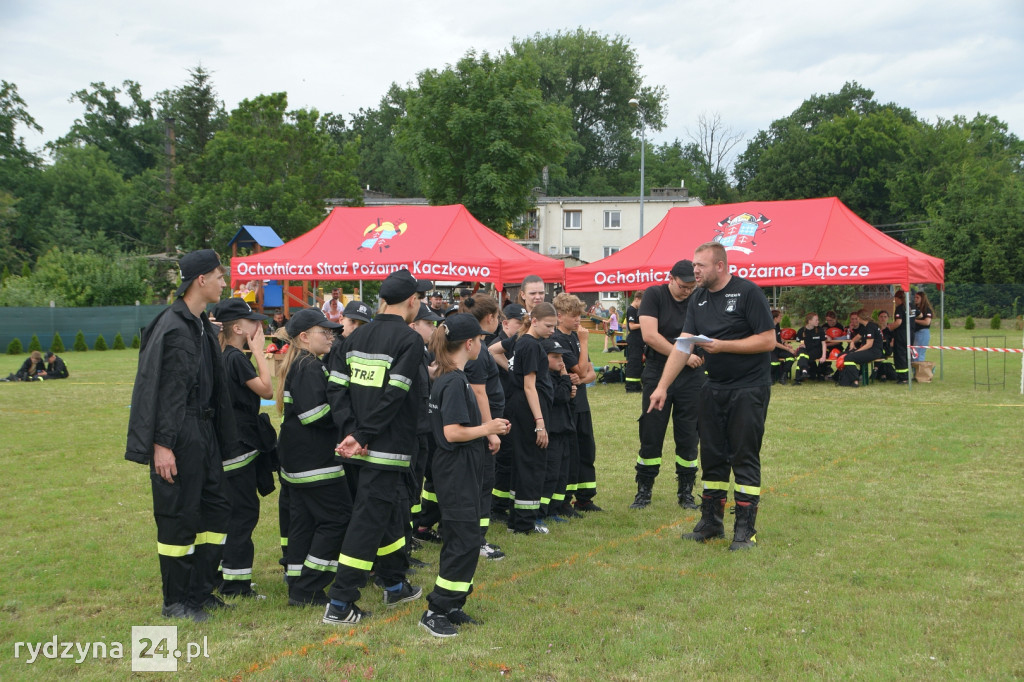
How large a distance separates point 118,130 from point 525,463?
8494 centimetres

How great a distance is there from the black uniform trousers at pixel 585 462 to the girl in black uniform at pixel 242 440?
9.73 feet

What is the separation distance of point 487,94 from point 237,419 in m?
43.0

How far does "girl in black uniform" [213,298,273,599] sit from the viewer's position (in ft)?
16.7

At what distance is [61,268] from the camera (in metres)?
36.6

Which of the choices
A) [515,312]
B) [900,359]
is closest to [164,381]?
[515,312]

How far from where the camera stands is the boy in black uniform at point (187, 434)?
4418 millimetres

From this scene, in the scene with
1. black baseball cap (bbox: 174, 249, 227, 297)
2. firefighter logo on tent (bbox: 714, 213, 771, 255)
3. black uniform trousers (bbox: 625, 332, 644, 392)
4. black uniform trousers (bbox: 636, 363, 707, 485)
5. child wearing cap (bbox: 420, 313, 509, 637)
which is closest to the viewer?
child wearing cap (bbox: 420, 313, 509, 637)

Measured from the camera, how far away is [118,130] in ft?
259

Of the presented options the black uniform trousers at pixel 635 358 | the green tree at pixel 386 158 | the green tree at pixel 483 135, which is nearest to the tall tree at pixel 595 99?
the green tree at pixel 386 158

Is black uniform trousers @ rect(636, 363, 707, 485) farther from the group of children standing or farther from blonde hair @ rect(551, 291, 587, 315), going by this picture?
the group of children standing

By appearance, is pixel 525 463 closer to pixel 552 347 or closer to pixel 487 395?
pixel 552 347

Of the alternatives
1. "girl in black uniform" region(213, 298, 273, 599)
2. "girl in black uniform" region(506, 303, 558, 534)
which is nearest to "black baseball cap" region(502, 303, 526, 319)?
"girl in black uniform" region(506, 303, 558, 534)

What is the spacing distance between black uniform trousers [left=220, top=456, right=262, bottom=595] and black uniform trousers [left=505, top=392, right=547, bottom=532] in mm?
2139

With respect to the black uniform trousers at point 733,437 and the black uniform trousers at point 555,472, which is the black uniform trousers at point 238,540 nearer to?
the black uniform trousers at point 555,472
